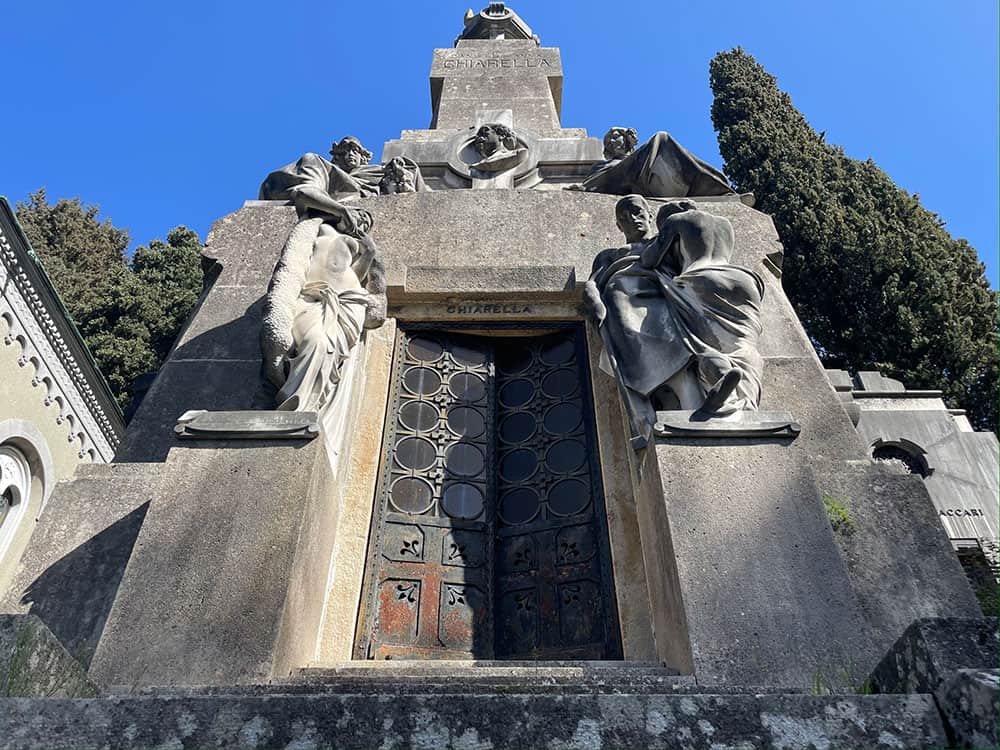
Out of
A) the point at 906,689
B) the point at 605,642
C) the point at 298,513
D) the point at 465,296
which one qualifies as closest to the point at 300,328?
the point at 298,513

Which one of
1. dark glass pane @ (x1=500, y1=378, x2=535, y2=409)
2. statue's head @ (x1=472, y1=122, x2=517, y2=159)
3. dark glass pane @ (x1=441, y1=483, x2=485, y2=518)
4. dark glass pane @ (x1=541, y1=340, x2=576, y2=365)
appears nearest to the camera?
dark glass pane @ (x1=441, y1=483, x2=485, y2=518)

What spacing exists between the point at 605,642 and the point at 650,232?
3.47 m

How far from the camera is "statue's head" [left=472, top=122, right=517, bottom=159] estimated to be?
9.24 m

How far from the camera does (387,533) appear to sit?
18.5 feet

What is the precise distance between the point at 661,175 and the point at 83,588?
21.4 feet

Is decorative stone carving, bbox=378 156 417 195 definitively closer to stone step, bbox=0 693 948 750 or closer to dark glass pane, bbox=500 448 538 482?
dark glass pane, bbox=500 448 538 482

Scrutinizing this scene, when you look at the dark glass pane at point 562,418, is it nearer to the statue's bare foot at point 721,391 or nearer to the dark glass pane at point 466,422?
the dark glass pane at point 466,422

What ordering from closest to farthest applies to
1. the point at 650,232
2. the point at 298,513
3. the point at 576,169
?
the point at 298,513 < the point at 650,232 < the point at 576,169

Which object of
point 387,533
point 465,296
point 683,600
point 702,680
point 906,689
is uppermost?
point 465,296

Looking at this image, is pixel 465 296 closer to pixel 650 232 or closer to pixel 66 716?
pixel 650 232

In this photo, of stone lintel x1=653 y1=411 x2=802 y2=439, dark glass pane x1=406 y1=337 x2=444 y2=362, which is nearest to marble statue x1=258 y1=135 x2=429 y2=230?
dark glass pane x1=406 y1=337 x2=444 y2=362

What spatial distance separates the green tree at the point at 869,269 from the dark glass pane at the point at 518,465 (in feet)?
48.3

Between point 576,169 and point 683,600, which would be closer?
point 683,600

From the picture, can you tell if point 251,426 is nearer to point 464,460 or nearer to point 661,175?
point 464,460
